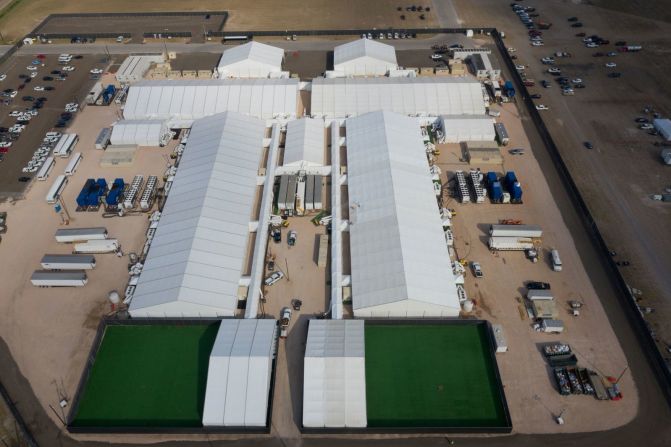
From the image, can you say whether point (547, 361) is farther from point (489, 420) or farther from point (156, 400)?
point (156, 400)

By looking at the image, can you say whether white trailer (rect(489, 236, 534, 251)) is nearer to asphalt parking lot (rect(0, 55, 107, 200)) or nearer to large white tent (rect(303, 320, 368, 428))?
large white tent (rect(303, 320, 368, 428))

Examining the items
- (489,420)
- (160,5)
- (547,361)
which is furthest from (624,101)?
(160,5)

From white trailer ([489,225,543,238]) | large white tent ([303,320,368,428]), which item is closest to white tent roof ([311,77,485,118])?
white trailer ([489,225,543,238])

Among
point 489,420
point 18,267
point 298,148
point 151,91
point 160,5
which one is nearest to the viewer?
point 489,420

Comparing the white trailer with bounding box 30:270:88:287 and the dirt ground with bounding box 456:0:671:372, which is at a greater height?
the dirt ground with bounding box 456:0:671:372

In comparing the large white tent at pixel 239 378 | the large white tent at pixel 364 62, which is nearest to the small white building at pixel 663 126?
the large white tent at pixel 364 62

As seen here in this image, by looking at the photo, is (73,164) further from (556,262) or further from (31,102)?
(556,262)
